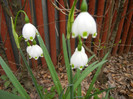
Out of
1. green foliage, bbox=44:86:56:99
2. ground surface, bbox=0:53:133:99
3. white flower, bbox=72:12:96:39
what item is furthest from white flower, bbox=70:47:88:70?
ground surface, bbox=0:53:133:99

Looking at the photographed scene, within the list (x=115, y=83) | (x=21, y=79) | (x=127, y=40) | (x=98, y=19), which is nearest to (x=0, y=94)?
(x=21, y=79)

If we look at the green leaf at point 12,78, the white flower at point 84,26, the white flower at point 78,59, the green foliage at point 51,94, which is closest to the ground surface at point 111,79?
the green foliage at point 51,94

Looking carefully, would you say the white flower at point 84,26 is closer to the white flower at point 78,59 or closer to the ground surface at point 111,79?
the white flower at point 78,59

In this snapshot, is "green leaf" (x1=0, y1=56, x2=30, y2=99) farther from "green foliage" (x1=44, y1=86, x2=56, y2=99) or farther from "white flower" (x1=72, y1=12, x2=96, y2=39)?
"white flower" (x1=72, y1=12, x2=96, y2=39)

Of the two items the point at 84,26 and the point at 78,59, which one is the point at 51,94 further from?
the point at 84,26

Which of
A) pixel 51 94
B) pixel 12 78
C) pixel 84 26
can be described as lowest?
pixel 51 94

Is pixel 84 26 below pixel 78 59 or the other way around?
the other way around

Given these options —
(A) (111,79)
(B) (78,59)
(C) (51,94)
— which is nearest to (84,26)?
(B) (78,59)

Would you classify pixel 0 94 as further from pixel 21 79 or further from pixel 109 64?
pixel 109 64
